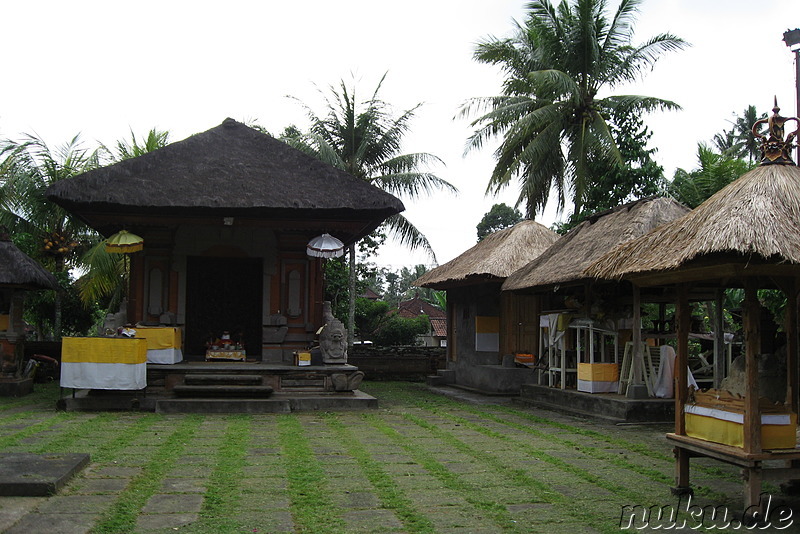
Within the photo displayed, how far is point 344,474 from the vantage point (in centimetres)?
680

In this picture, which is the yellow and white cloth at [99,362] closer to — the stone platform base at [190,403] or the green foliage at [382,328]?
the stone platform base at [190,403]

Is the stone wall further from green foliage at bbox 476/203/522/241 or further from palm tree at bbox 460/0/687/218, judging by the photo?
green foliage at bbox 476/203/522/241

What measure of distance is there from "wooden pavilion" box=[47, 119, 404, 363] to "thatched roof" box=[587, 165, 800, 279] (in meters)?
6.83

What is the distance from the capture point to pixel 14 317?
1508 cm

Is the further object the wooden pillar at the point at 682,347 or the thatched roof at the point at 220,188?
the thatched roof at the point at 220,188

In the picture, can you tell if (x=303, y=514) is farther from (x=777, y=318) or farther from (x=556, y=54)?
(x=556, y=54)

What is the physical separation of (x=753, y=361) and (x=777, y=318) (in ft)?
26.4

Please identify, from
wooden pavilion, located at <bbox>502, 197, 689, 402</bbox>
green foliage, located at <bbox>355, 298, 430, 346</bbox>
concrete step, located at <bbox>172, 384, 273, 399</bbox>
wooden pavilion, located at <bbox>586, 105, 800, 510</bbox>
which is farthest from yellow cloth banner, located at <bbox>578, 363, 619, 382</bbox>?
green foliage, located at <bbox>355, 298, 430, 346</bbox>

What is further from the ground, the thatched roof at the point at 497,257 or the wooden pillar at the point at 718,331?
the thatched roof at the point at 497,257

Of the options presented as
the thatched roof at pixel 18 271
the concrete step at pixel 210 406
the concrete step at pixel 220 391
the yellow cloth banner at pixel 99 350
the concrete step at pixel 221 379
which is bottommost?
the concrete step at pixel 210 406

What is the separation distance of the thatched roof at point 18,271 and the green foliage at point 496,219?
33555 mm

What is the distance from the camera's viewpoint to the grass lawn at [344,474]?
17.3 feet

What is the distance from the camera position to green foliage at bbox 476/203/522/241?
153ft

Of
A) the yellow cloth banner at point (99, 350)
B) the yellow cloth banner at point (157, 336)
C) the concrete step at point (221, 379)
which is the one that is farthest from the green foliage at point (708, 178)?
the yellow cloth banner at point (99, 350)
